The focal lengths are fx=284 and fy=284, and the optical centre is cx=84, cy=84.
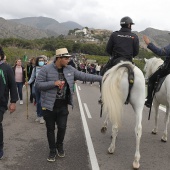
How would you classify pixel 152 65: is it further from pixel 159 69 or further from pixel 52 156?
pixel 52 156

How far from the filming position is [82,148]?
6.41m

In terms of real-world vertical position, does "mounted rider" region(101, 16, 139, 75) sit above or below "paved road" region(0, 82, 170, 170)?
above

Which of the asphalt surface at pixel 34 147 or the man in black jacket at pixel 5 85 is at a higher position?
the man in black jacket at pixel 5 85

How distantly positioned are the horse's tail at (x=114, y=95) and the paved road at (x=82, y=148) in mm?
884

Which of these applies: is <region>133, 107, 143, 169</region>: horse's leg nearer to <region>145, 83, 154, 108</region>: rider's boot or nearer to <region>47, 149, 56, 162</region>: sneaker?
<region>47, 149, 56, 162</region>: sneaker

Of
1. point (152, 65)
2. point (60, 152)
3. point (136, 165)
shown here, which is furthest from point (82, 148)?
point (152, 65)

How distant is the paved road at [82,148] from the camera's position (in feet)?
17.7

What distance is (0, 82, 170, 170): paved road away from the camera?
17.7 feet

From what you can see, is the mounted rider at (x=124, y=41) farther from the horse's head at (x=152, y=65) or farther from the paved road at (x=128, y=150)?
the paved road at (x=128, y=150)

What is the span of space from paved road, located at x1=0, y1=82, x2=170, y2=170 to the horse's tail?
88 cm

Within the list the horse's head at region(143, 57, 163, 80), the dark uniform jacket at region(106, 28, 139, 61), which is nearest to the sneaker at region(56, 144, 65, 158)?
the dark uniform jacket at region(106, 28, 139, 61)

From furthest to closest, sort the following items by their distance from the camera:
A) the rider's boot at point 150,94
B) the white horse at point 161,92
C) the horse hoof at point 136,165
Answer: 1. the rider's boot at point 150,94
2. the white horse at point 161,92
3. the horse hoof at point 136,165

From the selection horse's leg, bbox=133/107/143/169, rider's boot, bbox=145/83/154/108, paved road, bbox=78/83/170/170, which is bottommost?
paved road, bbox=78/83/170/170

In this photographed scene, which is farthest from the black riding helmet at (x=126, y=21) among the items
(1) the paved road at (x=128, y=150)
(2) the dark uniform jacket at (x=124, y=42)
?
(1) the paved road at (x=128, y=150)
